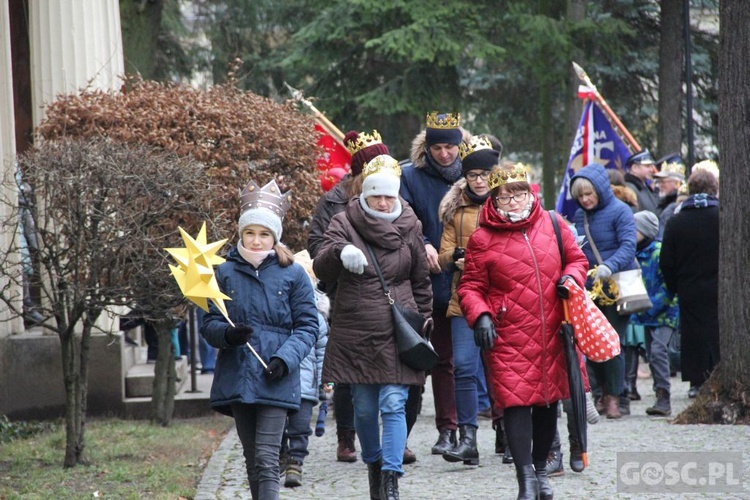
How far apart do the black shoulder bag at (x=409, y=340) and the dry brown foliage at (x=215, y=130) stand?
107 inches

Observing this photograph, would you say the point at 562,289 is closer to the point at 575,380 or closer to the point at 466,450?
the point at 575,380

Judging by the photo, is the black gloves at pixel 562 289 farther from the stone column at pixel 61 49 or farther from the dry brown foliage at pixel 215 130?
the stone column at pixel 61 49

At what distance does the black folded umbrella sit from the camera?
6965mm

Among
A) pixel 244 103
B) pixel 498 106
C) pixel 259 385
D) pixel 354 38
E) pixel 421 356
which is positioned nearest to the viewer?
pixel 259 385

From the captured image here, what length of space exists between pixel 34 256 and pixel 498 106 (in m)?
21.0

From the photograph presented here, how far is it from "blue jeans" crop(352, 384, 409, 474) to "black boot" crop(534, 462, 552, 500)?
765 mm

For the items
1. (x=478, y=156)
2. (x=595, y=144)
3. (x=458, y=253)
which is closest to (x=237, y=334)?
(x=458, y=253)

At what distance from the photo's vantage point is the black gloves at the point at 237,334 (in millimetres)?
6320

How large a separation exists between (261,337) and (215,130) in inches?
159

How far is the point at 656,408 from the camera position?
11086 millimetres

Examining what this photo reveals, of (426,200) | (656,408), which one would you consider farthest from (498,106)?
(426,200)

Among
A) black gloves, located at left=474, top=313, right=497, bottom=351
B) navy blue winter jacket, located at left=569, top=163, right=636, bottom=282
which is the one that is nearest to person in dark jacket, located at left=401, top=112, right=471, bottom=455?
navy blue winter jacket, located at left=569, top=163, right=636, bottom=282

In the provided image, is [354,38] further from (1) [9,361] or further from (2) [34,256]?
(2) [34,256]

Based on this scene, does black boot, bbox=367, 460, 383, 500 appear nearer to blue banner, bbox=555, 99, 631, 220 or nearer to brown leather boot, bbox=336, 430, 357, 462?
brown leather boot, bbox=336, 430, 357, 462
